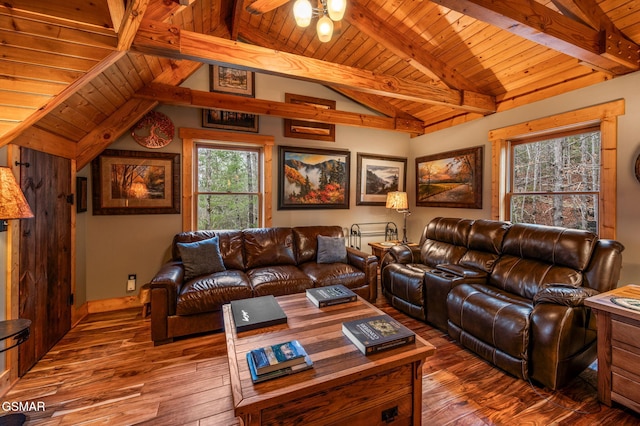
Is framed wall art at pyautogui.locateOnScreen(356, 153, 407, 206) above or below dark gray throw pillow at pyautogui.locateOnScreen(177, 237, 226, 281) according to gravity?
above

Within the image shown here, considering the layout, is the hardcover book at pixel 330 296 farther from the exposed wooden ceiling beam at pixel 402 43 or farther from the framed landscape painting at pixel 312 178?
the exposed wooden ceiling beam at pixel 402 43

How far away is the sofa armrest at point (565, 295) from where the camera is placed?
1782 millimetres

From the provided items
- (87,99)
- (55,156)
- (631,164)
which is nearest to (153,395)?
(55,156)

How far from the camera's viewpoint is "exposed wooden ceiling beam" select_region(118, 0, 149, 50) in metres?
1.54

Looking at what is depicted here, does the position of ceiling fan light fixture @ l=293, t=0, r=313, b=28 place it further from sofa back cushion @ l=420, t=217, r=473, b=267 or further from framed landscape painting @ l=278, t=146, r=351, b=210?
sofa back cushion @ l=420, t=217, r=473, b=267

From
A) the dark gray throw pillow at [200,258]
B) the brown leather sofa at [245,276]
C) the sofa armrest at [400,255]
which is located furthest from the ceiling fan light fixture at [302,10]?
the sofa armrest at [400,255]

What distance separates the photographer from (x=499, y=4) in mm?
1808

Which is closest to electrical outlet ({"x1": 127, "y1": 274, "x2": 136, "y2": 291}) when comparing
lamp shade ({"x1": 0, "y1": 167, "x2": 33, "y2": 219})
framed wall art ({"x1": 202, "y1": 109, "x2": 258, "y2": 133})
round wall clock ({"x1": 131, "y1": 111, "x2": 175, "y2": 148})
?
round wall clock ({"x1": 131, "y1": 111, "x2": 175, "y2": 148})

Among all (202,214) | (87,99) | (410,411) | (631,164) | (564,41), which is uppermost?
(564,41)

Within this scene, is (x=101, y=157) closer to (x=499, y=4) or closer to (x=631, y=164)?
(x=499, y=4)

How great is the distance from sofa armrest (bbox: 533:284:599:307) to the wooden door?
3.82 metres

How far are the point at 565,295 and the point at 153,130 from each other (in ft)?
14.2

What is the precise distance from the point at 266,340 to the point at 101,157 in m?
3.07

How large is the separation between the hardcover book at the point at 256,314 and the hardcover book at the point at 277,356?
0.92ft
